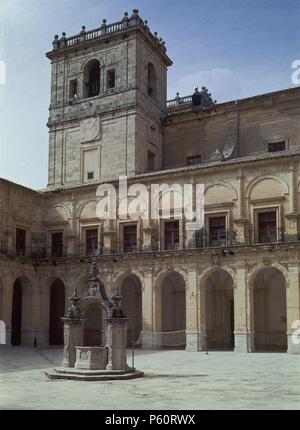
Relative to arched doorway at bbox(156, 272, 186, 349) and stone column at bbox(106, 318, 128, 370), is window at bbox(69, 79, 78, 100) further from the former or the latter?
stone column at bbox(106, 318, 128, 370)

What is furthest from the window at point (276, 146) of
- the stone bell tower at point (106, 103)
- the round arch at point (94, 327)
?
the round arch at point (94, 327)

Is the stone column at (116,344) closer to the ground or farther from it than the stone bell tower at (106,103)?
closer to the ground

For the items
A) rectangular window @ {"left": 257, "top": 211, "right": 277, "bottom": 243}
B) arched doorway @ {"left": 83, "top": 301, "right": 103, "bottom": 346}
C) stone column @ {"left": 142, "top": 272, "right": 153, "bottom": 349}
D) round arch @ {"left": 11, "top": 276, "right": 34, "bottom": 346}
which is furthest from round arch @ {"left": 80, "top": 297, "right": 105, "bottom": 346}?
rectangular window @ {"left": 257, "top": 211, "right": 277, "bottom": 243}

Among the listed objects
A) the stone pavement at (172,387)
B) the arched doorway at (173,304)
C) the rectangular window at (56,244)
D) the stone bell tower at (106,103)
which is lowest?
the stone pavement at (172,387)

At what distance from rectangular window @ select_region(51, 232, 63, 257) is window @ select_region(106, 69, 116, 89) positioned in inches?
393

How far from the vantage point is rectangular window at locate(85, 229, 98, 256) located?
34.7 meters

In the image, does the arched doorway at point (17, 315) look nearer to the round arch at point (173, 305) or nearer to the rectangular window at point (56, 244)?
the rectangular window at point (56, 244)

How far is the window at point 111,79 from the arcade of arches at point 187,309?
12.3 metres

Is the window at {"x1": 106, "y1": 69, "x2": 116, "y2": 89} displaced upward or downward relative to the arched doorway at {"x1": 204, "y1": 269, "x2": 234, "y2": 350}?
upward

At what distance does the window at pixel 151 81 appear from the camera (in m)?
→ 39.0

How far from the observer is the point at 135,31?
3638 centimetres

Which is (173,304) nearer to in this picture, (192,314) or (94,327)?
(192,314)
